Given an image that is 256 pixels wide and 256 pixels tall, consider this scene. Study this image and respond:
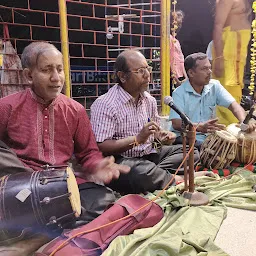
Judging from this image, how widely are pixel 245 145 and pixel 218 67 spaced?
2.10m

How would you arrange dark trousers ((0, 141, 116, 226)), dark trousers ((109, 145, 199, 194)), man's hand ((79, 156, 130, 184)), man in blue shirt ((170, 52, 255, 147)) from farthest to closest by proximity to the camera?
man in blue shirt ((170, 52, 255, 147)), dark trousers ((109, 145, 199, 194)), man's hand ((79, 156, 130, 184)), dark trousers ((0, 141, 116, 226))

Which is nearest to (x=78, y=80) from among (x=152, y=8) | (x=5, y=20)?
(x=5, y=20)

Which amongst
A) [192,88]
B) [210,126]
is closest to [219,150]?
[210,126]

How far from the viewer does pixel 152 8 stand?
5566 mm

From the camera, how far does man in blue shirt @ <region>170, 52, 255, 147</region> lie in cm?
392

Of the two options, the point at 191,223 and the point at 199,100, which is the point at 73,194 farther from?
the point at 199,100

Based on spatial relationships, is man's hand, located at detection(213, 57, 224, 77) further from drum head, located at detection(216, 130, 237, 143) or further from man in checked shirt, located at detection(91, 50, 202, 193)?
man in checked shirt, located at detection(91, 50, 202, 193)

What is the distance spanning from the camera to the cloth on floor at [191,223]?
194 centimetres

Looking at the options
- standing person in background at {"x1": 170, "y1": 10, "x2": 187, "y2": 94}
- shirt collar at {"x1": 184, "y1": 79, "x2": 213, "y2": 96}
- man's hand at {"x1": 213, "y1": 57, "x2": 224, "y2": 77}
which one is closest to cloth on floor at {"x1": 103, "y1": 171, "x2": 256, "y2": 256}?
shirt collar at {"x1": 184, "y1": 79, "x2": 213, "y2": 96}

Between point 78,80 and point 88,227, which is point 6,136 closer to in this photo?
point 88,227

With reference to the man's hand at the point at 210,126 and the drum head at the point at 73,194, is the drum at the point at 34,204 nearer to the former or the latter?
the drum head at the point at 73,194

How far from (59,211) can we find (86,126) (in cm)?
98

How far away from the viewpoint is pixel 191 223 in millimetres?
2342

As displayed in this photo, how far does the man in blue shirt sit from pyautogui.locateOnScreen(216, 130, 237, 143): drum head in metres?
0.45
